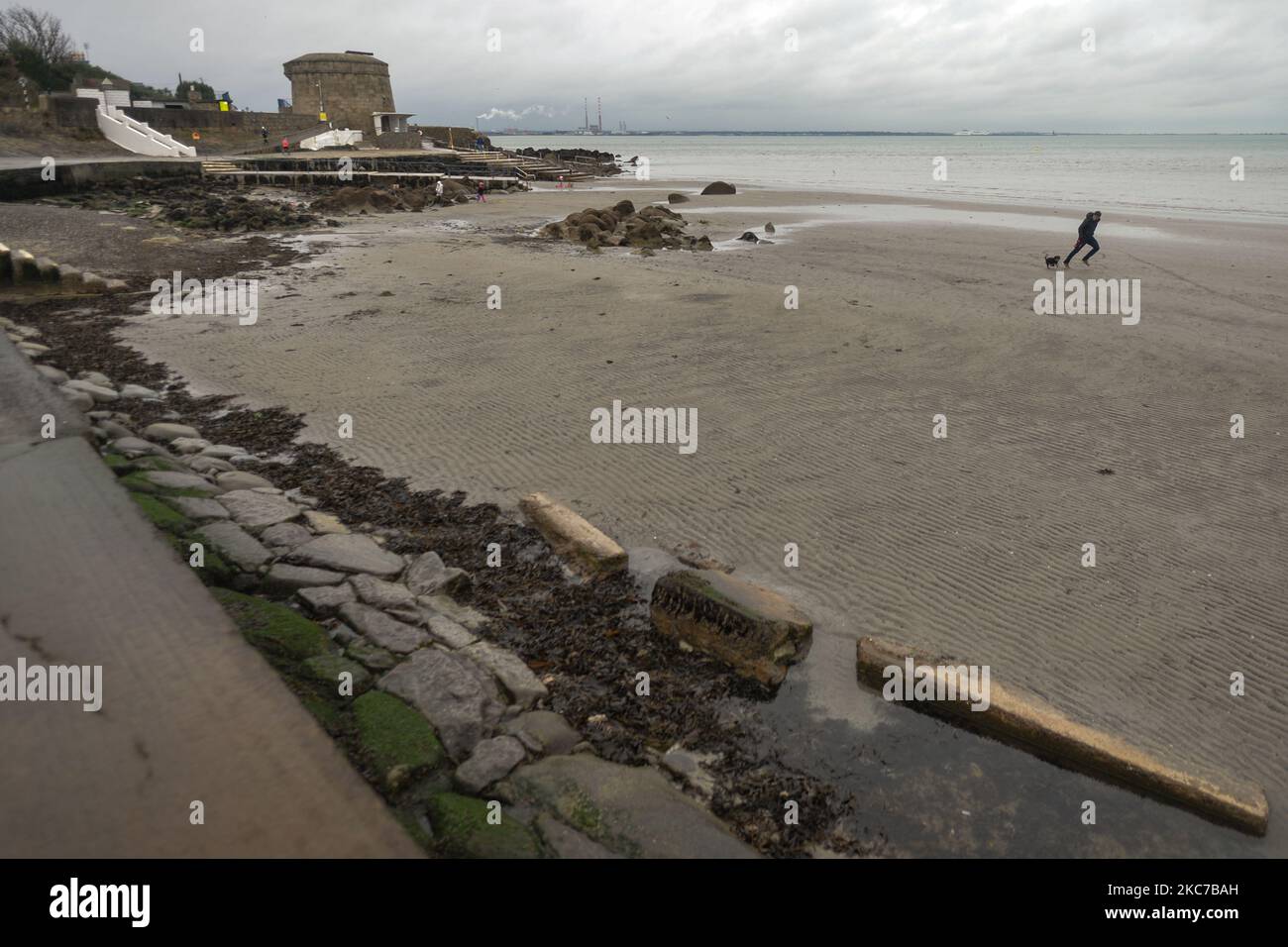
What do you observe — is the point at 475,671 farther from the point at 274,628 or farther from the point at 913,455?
the point at 913,455

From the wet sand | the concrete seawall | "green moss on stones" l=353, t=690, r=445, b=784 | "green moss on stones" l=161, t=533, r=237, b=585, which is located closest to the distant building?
the concrete seawall

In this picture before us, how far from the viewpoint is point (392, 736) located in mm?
3334

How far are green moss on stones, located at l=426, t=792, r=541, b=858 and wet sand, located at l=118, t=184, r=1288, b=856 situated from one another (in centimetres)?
150

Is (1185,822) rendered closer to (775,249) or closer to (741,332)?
(741,332)

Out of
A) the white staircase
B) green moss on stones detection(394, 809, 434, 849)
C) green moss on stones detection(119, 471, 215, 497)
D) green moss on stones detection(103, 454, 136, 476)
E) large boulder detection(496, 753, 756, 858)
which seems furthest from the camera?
the white staircase

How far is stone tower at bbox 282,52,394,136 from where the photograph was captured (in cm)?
5403

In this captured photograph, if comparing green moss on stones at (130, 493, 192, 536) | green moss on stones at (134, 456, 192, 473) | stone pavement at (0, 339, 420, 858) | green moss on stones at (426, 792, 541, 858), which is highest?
green moss on stones at (134, 456, 192, 473)

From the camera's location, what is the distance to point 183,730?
2.98 metres

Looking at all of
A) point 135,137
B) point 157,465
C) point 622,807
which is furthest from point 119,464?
point 135,137

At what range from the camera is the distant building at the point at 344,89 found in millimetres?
54078

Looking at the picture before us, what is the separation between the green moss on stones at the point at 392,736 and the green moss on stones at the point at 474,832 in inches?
8.9

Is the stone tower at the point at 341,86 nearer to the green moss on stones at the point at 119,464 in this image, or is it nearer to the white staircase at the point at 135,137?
the white staircase at the point at 135,137

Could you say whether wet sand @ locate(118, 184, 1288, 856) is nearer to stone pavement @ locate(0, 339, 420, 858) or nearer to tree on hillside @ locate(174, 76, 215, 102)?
stone pavement @ locate(0, 339, 420, 858)

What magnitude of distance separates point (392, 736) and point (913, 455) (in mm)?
5252
